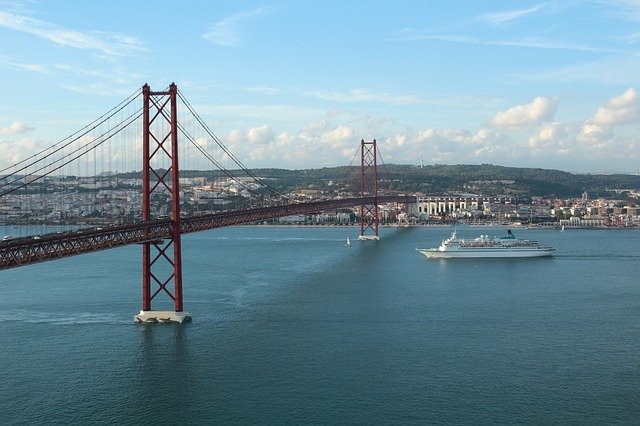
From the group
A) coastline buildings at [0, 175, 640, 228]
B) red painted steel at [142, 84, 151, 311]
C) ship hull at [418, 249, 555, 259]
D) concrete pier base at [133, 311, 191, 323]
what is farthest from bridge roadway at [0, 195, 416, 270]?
coastline buildings at [0, 175, 640, 228]

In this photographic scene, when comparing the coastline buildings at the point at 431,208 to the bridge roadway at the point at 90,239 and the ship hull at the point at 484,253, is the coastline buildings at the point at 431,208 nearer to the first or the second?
the ship hull at the point at 484,253

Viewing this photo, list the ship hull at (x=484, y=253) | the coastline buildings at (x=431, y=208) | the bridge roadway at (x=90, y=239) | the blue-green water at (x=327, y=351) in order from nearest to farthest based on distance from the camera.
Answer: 1. the blue-green water at (x=327, y=351)
2. the bridge roadway at (x=90, y=239)
3. the ship hull at (x=484, y=253)
4. the coastline buildings at (x=431, y=208)

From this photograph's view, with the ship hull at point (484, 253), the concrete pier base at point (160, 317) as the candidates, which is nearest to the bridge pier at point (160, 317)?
the concrete pier base at point (160, 317)

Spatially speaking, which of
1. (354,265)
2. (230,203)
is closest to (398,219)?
(230,203)

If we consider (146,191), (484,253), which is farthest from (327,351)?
(484,253)

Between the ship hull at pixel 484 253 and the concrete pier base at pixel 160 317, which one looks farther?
the ship hull at pixel 484 253

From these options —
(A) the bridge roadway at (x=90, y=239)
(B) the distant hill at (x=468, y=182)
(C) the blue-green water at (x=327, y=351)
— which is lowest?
(C) the blue-green water at (x=327, y=351)
